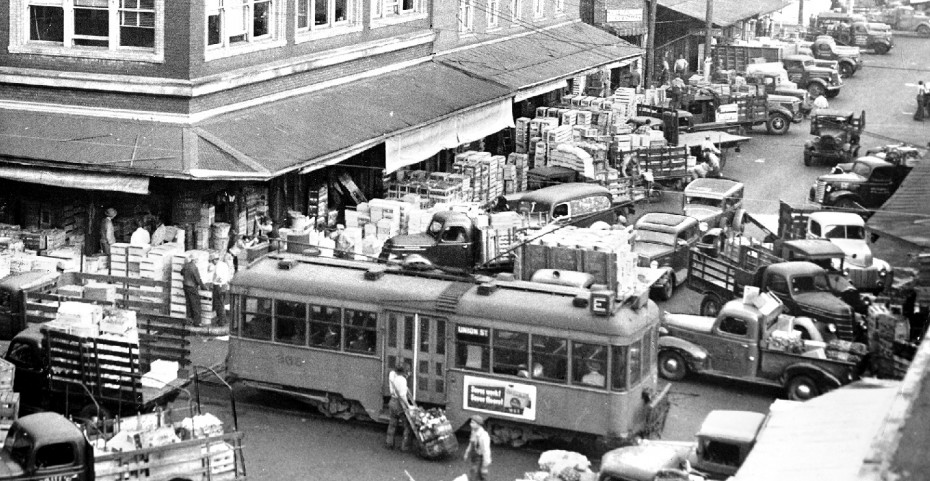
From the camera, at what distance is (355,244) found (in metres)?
33.8

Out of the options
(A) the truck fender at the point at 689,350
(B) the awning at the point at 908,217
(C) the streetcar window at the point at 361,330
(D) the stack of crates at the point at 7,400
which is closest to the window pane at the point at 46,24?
(D) the stack of crates at the point at 7,400

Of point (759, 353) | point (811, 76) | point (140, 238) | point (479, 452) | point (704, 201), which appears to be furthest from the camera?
point (811, 76)

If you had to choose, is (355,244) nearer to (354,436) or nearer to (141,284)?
(141,284)

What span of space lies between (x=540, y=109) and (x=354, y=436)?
1084 inches

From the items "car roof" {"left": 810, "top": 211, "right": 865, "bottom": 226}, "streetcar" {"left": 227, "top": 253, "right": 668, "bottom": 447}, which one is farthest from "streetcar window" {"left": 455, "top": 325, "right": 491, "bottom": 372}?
"car roof" {"left": 810, "top": 211, "right": 865, "bottom": 226}

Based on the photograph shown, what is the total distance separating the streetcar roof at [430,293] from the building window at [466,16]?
81.2ft

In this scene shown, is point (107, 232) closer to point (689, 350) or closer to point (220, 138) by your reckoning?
point (220, 138)

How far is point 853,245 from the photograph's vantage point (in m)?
35.9

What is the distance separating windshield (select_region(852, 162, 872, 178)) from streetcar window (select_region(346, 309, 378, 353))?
920 inches

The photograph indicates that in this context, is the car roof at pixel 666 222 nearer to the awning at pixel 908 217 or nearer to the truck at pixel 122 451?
the awning at pixel 908 217

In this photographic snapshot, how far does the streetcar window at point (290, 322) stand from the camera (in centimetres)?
2498

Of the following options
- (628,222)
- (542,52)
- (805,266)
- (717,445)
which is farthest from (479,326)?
(542,52)

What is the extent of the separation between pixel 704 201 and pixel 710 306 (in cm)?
829

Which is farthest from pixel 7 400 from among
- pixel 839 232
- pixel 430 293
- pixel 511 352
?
pixel 839 232
